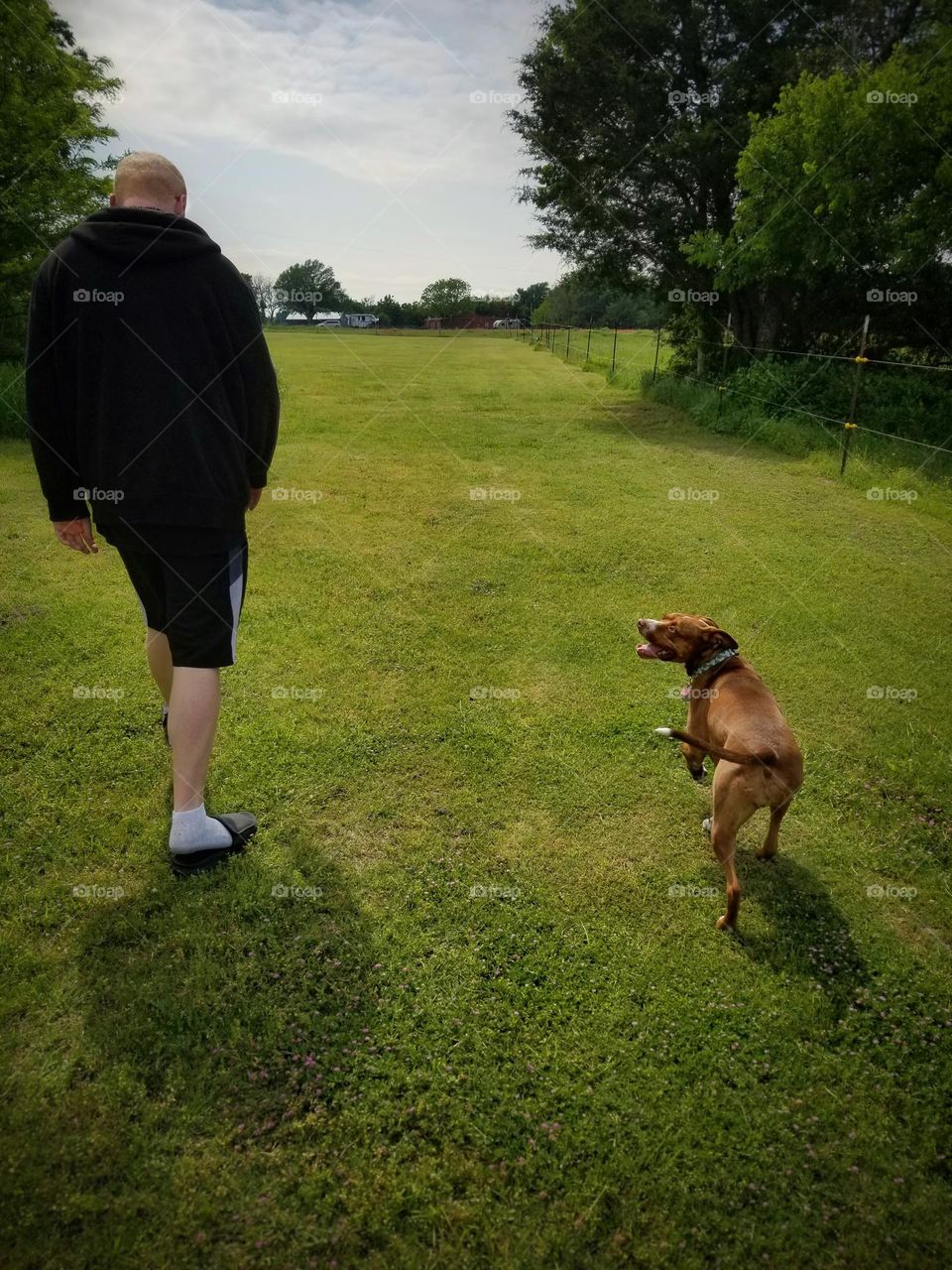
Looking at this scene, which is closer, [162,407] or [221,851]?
[162,407]

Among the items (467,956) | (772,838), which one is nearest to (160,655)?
(467,956)

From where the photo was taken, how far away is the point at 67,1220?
1.76m

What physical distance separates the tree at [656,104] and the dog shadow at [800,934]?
1479cm

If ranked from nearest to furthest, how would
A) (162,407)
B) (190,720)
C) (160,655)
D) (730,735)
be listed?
1. (162,407)
2. (190,720)
3. (730,735)
4. (160,655)

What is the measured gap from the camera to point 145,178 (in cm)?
261

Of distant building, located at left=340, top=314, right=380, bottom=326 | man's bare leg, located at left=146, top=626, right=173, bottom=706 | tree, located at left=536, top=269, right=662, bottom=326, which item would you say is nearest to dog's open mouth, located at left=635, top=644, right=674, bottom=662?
man's bare leg, located at left=146, top=626, right=173, bottom=706

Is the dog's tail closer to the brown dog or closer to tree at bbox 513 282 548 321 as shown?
the brown dog

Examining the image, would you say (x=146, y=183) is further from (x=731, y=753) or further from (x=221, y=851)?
(x=731, y=753)

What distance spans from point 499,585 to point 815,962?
159 inches

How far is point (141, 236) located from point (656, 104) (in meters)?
18.4

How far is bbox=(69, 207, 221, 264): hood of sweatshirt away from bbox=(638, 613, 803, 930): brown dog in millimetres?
2648

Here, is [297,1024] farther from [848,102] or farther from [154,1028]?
[848,102]

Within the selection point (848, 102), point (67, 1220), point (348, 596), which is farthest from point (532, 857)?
point (848, 102)

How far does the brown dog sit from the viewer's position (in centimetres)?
278
